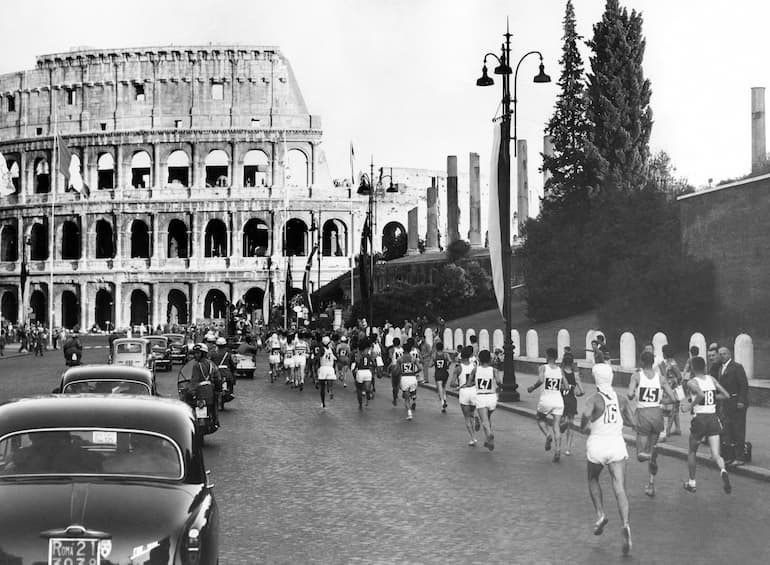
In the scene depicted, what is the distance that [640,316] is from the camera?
3309 cm

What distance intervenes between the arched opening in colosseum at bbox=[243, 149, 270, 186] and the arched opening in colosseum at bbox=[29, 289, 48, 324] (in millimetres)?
19259

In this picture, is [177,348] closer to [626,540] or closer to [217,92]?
[626,540]

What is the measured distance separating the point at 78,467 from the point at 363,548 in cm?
319

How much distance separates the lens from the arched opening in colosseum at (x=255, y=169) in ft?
299

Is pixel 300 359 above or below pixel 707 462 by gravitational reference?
above

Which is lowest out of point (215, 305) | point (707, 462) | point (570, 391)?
point (707, 462)

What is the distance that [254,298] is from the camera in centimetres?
8781

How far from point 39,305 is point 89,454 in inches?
3467

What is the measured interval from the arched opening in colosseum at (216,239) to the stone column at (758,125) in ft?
149

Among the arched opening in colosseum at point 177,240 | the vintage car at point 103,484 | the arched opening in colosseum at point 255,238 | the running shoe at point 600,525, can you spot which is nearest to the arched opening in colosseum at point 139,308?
the arched opening in colosseum at point 177,240

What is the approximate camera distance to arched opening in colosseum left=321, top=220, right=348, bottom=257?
9088cm

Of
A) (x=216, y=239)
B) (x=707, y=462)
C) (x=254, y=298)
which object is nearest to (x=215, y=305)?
(x=254, y=298)

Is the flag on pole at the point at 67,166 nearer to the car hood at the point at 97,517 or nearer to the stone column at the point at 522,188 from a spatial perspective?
the stone column at the point at 522,188

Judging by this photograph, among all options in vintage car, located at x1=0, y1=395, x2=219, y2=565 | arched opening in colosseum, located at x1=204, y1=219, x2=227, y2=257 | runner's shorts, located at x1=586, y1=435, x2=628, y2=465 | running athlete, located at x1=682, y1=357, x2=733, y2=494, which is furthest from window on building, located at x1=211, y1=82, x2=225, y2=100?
vintage car, located at x1=0, y1=395, x2=219, y2=565
